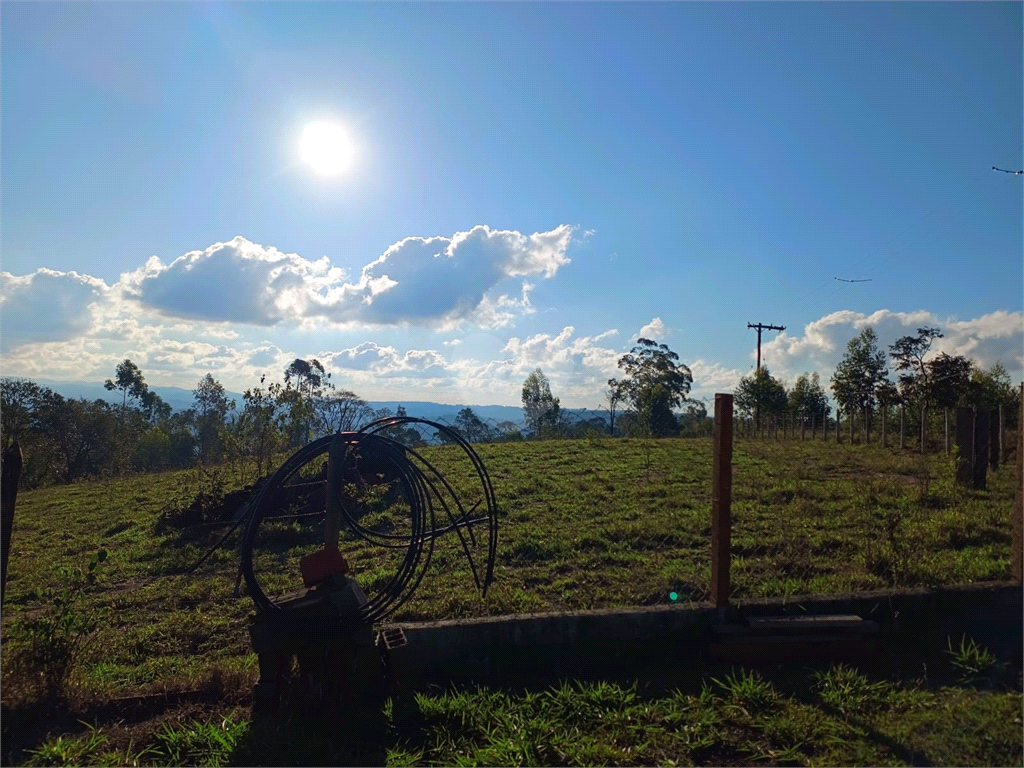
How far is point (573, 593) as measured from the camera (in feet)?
17.2

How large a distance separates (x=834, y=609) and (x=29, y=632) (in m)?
5.18

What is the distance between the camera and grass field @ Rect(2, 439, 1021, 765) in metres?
3.23

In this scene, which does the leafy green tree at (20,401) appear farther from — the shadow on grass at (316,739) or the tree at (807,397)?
the tree at (807,397)

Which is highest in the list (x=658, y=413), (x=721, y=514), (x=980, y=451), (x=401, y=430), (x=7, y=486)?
(x=658, y=413)

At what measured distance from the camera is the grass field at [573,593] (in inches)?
127

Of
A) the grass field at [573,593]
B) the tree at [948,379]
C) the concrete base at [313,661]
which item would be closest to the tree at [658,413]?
the tree at [948,379]

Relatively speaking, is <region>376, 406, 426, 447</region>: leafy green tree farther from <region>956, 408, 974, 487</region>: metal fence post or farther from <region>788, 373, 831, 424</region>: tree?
<region>788, 373, 831, 424</region>: tree

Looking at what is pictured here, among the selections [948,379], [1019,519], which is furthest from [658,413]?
[1019,519]

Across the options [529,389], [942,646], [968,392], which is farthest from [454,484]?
[529,389]

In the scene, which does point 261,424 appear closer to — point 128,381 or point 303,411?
point 303,411

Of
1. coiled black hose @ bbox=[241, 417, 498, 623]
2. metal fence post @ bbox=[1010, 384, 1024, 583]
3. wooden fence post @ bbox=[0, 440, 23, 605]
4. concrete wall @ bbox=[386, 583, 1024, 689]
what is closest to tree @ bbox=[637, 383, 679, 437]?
metal fence post @ bbox=[1010, 384, 1024, 583]

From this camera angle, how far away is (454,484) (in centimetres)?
1095

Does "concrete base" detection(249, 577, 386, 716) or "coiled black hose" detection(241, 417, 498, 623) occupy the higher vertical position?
"coiled black hose" detection(241, 417, 498, 623)

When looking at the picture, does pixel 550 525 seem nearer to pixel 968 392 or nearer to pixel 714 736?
pixel 714 736
